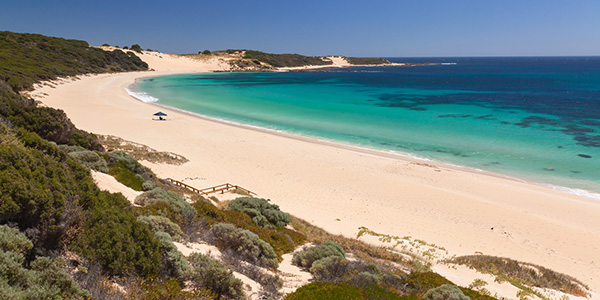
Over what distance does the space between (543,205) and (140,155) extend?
→ 61.6ft

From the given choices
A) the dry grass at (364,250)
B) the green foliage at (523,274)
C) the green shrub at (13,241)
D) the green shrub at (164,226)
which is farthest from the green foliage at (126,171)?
the green foliage at (523,274)

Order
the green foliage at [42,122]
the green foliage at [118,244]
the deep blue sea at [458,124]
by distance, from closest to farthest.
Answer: the green foliage at [118,244], the green foliage at [42,122], the deep blue sea at [458,124]

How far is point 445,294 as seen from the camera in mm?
5801

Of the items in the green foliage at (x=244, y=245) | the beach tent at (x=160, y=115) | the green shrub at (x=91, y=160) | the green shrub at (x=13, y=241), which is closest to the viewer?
the green shrub at (x=13, y=241)

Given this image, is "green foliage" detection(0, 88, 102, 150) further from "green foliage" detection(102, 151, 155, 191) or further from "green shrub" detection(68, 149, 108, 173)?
"green shrub" detection(68, 149, 108, 173)

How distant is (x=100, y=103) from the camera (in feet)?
121

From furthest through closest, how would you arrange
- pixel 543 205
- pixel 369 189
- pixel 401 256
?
pixel 369 189 < pixel 543 205 < pixel 401 256

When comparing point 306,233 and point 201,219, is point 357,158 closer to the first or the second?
point 306,233

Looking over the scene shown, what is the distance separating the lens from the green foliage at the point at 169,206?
7.68 meters

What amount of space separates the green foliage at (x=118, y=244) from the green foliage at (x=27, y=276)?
0.60 metres

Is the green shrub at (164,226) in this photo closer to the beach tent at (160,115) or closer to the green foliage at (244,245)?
the green foliage at (244,245)

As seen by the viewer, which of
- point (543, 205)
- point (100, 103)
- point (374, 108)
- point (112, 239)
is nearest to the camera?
point (112, 239)

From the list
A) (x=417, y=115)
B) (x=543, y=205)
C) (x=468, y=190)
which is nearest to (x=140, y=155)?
(x=468, y=190)

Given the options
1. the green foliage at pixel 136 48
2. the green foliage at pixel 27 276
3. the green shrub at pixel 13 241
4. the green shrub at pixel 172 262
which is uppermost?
the green foliage at pixel 136 48
